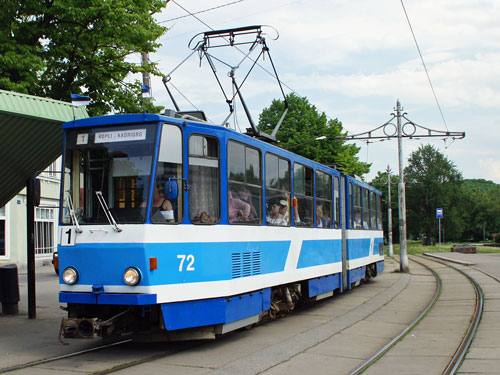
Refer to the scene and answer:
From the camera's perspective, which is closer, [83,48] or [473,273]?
[83,48]

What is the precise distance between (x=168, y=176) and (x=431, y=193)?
8716 cm

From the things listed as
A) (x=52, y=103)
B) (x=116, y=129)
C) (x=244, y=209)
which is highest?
(x=52, y=103)

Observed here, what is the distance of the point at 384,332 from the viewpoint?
10242mm

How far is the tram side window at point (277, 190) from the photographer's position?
400 inches

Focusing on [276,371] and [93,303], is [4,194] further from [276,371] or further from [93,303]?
[276,371]

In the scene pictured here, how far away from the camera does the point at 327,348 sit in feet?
28.4

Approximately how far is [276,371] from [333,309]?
660 cm

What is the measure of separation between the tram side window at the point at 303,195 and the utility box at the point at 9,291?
5.92 metres

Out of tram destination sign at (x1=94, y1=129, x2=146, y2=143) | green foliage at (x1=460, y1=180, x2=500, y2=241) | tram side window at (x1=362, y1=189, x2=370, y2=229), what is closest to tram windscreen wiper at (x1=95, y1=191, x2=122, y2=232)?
tram destination sign at (x1=94, y1=129, x2=146, y2=143)

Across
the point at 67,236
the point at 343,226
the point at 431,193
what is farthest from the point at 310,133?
the point at 431,193

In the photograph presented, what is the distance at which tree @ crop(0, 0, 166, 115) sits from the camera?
1384 cm

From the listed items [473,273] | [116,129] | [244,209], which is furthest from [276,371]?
[473,273]

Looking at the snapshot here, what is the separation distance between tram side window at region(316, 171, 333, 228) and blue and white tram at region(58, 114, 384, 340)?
3.75 m

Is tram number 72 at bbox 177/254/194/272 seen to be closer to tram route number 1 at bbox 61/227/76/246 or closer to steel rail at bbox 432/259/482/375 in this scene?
tram route number 1 at bbox 61/227/76/246
